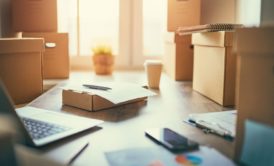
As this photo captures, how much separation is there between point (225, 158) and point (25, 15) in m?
1.49

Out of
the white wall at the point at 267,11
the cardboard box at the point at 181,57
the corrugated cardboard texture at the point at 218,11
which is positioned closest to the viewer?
the white wall at the point at 267,11

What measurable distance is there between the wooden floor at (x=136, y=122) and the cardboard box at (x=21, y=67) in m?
0.10

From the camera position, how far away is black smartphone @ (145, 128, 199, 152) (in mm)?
744

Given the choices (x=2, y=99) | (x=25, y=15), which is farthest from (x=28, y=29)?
(x=2, y=99)

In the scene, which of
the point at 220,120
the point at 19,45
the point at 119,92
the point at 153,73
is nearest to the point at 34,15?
the point at 19,45

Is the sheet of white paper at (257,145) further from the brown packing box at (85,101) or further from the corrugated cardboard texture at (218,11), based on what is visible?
the corrugated cardboard texture at (218,11)

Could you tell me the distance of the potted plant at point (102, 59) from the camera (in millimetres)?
2016

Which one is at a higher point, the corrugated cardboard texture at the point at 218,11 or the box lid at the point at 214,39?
the corrugated cardboard texture at the point at 218,11

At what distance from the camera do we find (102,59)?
2.02 metres

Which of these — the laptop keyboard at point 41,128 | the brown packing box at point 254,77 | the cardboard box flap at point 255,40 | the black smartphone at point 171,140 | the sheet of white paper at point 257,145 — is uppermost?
the cardboard box flap at point 255,40

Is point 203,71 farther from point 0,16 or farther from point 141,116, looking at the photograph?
point 0,16

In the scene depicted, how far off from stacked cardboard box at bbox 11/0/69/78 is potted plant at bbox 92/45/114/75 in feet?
0.69

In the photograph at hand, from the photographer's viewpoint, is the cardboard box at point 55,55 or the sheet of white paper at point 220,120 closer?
the sheet of white paper at point 220,120

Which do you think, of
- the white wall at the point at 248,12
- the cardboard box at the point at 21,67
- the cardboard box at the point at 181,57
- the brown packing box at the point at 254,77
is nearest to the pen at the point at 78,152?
the brown packing box at the point at 254,77
